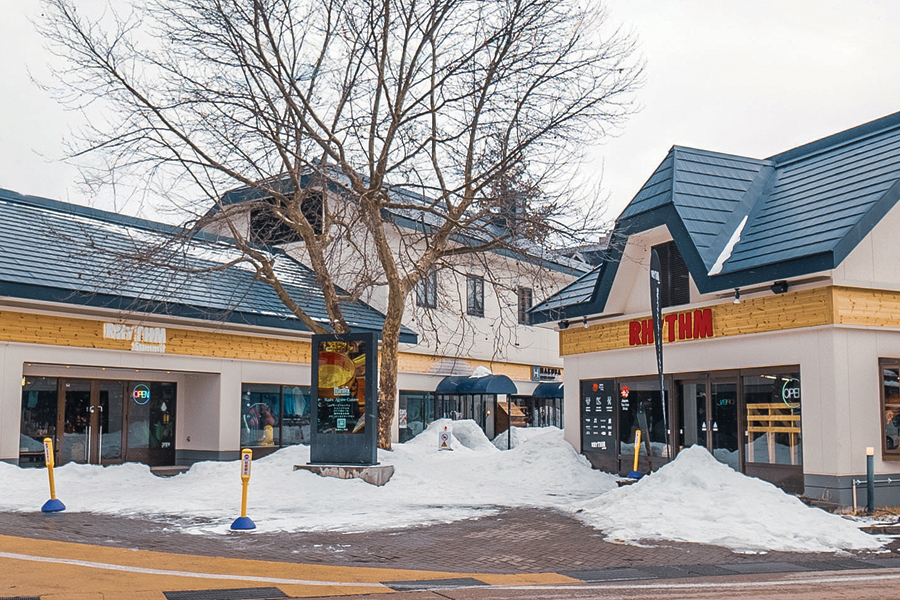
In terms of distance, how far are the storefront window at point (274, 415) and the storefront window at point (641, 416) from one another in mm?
10158

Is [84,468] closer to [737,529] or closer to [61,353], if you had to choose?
[61,353]

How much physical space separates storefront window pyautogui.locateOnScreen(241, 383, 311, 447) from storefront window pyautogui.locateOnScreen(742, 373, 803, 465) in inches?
548

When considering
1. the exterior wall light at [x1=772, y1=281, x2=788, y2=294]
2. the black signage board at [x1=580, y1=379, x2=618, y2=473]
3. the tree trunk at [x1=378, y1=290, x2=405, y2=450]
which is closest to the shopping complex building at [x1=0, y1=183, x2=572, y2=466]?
the tree trunk at [x1=378, y1=290, x2=405, y2=450]

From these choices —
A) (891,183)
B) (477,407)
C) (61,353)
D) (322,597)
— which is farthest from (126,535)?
(477,407)

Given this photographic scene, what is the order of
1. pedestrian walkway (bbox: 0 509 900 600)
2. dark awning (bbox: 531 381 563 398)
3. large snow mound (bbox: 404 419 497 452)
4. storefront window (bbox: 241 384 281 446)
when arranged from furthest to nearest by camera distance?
dark awning (bbox: 531 381 563 398) < large snow mound (bbox: 404 419 497 452) < storefront window (bbox: 241 384 281 446) < pedestrian walkway (bbox: 0 509 900 600)

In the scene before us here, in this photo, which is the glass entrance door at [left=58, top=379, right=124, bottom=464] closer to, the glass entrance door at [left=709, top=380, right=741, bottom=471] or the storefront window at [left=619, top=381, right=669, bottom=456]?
the storefront window at [left=619, top=381, right=669, bottom=456]

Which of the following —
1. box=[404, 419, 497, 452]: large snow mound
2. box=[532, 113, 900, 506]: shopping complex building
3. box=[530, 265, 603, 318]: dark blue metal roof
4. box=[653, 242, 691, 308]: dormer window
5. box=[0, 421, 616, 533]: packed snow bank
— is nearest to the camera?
box=[0, 421, 616, 533]: packed snow bank

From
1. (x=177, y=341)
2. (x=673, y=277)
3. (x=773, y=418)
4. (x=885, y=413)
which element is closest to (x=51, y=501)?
(x=177, y=341)

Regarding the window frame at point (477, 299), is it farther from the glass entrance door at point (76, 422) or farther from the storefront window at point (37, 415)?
the storefront window at point (37, 415)

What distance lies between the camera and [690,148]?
19406 millimetres

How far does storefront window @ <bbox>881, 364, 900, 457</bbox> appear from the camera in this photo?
1532 centimetres

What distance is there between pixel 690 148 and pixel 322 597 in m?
14.4

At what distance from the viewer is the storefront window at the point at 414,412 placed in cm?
3050

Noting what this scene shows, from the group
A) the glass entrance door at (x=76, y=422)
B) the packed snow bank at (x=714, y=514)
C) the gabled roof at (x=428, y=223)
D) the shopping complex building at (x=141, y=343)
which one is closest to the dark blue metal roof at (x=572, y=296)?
the gabled roof at (x=428, y=223)
